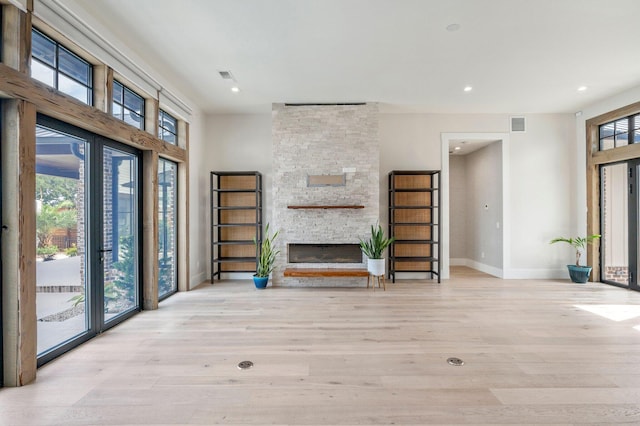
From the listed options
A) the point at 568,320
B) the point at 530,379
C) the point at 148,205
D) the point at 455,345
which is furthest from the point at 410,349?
the point at 148,205

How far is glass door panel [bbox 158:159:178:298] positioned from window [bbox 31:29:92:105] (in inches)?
60.3

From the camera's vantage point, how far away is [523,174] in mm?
5852

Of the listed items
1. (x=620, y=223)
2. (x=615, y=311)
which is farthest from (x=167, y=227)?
(x=620, y=223)

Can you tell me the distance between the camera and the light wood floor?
1.89 metres

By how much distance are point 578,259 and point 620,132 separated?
2.38m

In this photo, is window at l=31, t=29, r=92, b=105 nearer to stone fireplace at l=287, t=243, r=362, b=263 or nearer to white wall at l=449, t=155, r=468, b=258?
stone fireplace at l=287, t=243, r=362, b=263

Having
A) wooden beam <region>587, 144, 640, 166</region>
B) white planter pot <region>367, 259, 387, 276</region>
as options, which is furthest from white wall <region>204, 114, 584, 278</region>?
white planter pot <region>367, 259, 387, 276</region>

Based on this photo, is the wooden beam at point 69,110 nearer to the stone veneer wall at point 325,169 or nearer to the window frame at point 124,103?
the window frame at point 124,103

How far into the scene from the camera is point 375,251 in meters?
4.93

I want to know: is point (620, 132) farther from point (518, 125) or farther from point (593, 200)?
point (518, 125)

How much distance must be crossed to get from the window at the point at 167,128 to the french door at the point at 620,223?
775cm

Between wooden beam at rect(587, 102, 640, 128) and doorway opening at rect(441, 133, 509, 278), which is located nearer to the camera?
wooden beam at rect(587, 102, 640, 128)

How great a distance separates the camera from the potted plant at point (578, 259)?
17.3 feet

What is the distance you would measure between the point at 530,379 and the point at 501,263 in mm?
4188
